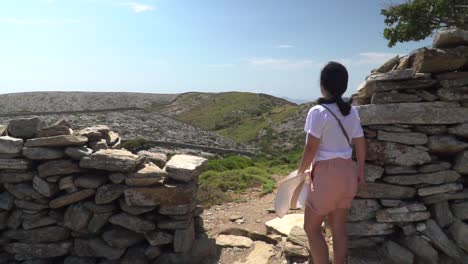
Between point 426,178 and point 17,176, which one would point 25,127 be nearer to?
point 17,176

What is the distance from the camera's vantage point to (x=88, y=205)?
22.0ft

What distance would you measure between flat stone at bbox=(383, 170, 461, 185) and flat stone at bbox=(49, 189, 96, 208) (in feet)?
16.3

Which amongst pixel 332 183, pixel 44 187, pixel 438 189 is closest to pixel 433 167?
pixel 438 189

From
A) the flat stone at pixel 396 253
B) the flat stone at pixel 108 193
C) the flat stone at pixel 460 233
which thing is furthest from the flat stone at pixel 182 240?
the flat stone at pixel 460 233

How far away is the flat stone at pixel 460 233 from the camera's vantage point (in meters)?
5.93

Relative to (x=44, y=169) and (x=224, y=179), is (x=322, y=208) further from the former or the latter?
(x=224, y=179)

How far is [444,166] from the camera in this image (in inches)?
240

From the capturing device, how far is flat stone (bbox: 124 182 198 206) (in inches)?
258

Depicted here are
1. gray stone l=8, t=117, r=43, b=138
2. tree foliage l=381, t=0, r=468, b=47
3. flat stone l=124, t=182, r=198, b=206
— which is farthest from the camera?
tree foliage l=381, t=0, r=468, b=47

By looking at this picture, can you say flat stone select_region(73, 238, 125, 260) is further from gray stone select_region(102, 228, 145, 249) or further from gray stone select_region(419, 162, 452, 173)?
gray stone select_region(419, 162, 452, 173)

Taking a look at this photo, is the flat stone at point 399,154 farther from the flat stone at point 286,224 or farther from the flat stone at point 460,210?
Result: the flat stone at point 286,224

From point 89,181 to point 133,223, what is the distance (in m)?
1.03

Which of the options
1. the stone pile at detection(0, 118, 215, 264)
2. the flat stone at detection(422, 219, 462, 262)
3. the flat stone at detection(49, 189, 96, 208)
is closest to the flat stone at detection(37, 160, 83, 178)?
the stone pile at detection(0, 118, 215, 264)

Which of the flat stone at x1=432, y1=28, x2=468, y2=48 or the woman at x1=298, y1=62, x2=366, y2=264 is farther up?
the flat stone at x1=432, y1=28, x2=468, y2=48
